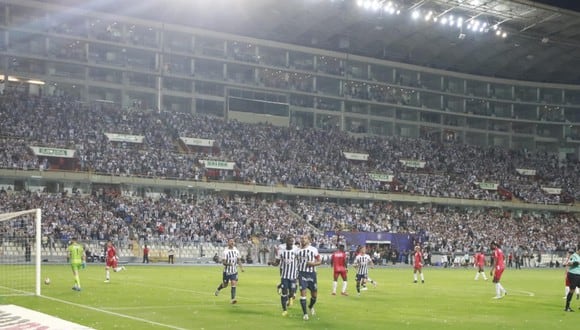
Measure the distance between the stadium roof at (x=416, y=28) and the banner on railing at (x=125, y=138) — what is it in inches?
607

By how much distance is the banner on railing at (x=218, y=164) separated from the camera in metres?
74.9

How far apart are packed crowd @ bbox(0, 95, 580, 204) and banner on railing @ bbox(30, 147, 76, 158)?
21.0 inches

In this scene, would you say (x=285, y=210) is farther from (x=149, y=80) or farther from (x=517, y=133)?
(x=517, y=133)

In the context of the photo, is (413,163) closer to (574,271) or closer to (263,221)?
(263,221)

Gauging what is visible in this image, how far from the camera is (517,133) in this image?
109625 millimetres

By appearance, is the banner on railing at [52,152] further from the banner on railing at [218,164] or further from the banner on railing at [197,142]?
the banner on railing at [218,164]

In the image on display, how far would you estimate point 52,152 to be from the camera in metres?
67.2

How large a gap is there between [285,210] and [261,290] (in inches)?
1610

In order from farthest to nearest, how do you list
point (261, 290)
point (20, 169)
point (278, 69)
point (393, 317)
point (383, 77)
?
point (383, 77) → point (278, 69) → point (20, 169) → point (261, 290) → point (393, 317)

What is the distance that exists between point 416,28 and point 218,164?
29.6 meters

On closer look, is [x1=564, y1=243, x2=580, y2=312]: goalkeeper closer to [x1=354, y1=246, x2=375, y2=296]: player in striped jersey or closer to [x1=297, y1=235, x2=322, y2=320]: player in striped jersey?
[x1=354, y1=246, x2=375, y2=296]: player in striped jersey

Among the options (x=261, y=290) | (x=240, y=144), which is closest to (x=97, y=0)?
(x=240, y=144)

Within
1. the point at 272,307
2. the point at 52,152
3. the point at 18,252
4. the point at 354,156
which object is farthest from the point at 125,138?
the point at 272,307

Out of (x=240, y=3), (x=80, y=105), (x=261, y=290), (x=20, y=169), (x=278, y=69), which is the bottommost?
(x=261, y=290)
